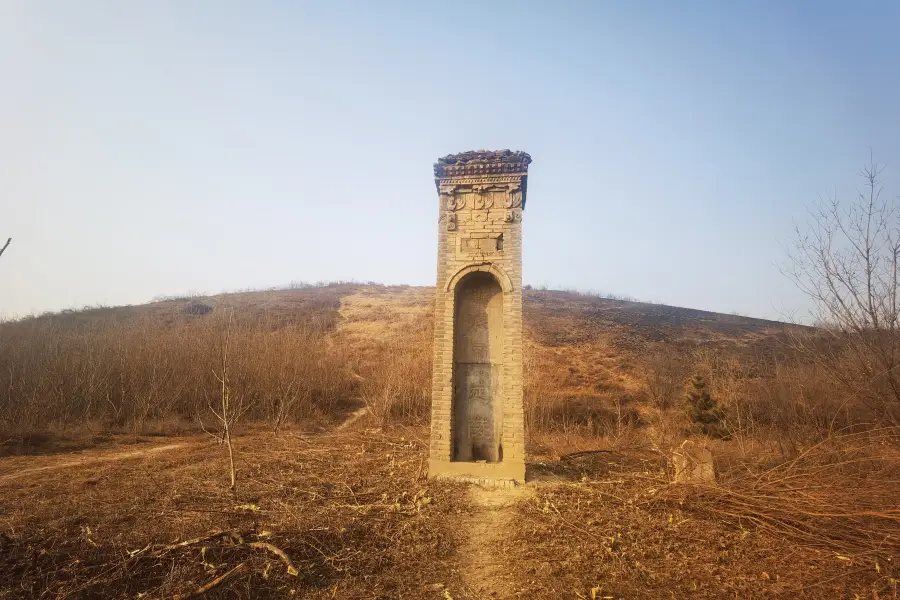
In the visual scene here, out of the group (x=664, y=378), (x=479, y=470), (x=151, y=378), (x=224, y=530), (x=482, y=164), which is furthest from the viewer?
(x=664, y=378)

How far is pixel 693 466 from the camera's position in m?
8.20

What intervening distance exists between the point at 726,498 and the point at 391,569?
5.27 m

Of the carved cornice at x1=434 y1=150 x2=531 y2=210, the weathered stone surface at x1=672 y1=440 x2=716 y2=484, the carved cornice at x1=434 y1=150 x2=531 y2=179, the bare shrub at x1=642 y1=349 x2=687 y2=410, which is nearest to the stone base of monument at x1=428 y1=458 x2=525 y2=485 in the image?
the weathered stone surface at x1=672 y1=440 x2=716 y2=484

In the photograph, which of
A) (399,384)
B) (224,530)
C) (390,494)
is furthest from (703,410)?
(224,530)

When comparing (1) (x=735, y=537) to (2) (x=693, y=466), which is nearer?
(1) (x=735, y=537)

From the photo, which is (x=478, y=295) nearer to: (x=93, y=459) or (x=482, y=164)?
(x=482, y=164)

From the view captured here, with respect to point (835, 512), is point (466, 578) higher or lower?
lower

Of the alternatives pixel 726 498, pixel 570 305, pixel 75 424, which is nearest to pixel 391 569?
pixel 726 498

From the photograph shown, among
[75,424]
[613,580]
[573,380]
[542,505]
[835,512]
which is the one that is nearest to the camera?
[613,580]

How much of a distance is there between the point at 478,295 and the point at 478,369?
177cm

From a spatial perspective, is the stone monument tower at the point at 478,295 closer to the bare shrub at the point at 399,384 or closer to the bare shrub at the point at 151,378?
the bare shrub at the point at 399,384

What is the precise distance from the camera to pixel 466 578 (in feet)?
17.4

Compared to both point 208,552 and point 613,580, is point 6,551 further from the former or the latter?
point 613,580

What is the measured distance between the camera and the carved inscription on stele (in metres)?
10.3
